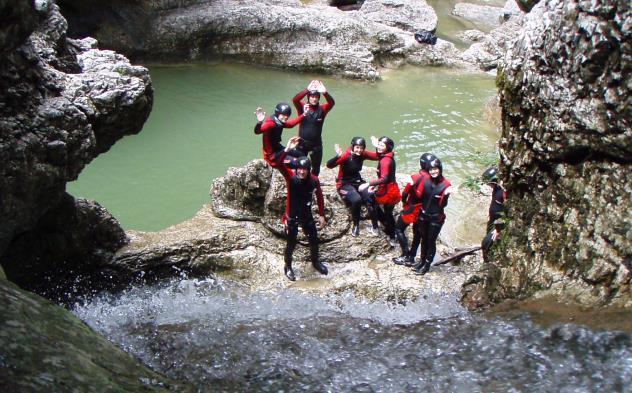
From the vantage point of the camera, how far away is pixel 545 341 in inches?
197

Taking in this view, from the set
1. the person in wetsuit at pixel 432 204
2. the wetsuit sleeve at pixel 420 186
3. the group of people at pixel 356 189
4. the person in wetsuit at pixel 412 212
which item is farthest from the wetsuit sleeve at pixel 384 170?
the person in wetsuit at pixel 432 204

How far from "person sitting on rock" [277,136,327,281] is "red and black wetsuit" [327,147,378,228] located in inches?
20.4

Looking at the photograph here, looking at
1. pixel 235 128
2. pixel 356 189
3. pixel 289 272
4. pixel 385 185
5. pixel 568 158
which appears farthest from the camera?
pixel 235 128

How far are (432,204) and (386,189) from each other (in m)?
0.96

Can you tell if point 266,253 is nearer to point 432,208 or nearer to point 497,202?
point 432,208

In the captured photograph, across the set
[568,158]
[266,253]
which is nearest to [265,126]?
[266,253]

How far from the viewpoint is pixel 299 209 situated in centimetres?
723

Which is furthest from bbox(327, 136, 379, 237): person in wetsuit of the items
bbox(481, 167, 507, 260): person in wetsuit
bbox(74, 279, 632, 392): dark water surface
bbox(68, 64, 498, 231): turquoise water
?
bbox(68, 64, 498, 231): turquoise water

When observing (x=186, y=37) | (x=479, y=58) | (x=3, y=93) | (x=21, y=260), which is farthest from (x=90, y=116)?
(x=479, y=58)

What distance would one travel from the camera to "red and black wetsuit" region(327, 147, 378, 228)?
314 inches

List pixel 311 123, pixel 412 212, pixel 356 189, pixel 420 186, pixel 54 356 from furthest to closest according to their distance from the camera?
1. pixel 311 123
2. pixel 356 189
3. pixel 412 212
4. pixel 420 186
5. pixel 54 356

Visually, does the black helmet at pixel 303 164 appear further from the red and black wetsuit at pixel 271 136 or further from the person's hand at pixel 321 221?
the red and black wetsuit at pixel 271 136

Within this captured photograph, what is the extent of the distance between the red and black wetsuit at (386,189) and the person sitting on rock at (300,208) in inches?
31.8

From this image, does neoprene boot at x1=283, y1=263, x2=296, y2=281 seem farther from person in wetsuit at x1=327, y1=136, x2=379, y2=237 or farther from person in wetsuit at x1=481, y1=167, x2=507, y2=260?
person in wetsuit at x1=481, y1=167, x2=507, y2=260
